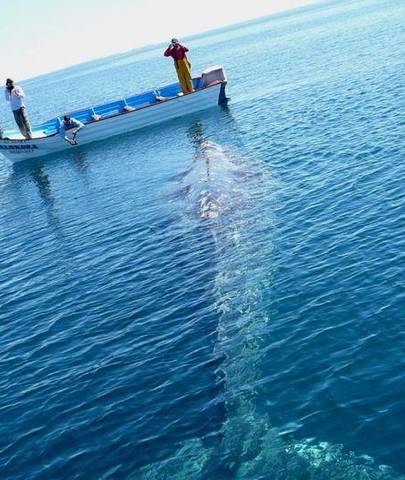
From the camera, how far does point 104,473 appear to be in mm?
12836

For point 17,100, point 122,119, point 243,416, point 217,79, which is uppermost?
point 17,100

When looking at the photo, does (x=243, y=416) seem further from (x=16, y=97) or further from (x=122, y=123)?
(x=122, y=123)

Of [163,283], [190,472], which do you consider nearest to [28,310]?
[163,283]

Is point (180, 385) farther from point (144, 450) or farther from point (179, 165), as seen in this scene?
point (179, 165)

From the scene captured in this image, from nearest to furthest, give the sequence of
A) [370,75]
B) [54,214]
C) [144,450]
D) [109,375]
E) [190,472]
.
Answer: [190,472]
[144,450]
[109,375]
[54,214]
[370,75]

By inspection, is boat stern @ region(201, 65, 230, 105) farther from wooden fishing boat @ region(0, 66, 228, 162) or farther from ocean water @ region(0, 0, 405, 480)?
ocean water @ region(0, 0, 405, 480)

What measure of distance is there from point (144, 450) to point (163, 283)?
857cm

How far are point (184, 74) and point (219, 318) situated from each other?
129ft

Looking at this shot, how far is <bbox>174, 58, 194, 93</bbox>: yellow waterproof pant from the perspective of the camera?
5219 cm

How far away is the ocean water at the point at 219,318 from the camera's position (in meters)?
12.8

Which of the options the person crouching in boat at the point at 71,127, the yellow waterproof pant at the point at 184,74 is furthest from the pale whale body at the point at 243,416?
the yellow waterproof pant at the point at 184,74

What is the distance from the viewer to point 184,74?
5278 centimetres

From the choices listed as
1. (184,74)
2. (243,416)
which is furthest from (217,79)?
(243,416)

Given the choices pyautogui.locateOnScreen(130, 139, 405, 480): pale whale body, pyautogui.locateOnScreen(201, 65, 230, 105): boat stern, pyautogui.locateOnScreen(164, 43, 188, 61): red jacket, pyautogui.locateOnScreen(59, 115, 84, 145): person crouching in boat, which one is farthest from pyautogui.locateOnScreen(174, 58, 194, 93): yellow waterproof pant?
pyautogui.locateOnScreen(130, 139, 405, 480): pale whale body
